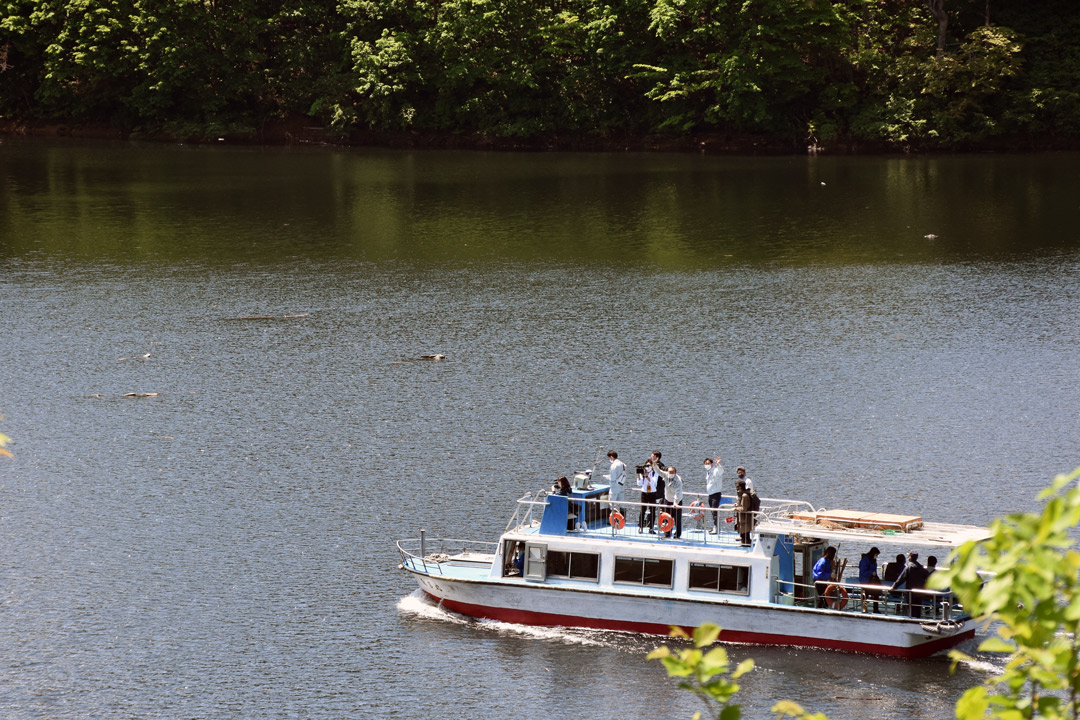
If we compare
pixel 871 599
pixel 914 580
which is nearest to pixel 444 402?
pixel 871 599

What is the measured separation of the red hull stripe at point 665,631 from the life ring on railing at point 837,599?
879 millimetres

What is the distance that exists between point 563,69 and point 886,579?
89.3m

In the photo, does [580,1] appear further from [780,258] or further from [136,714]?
[136,714]

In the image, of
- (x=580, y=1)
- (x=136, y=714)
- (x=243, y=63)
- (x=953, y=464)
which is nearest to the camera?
(x=136, y=714)

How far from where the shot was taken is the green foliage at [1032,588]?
6961mm

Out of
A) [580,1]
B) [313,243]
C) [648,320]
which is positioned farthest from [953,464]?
[580,1]

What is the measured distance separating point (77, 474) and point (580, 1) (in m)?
85.1

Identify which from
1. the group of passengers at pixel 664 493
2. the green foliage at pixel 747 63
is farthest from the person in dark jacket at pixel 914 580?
the green foliage at pixel 747 63

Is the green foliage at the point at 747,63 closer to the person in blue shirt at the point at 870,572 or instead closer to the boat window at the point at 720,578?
the person in blue shirt at the point at 870,572

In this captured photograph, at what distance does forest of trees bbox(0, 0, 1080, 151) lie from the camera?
102875mm

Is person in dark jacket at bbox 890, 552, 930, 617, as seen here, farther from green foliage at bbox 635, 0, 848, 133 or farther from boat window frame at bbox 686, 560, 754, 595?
green foliage at bbox 635, 0, 848, 133

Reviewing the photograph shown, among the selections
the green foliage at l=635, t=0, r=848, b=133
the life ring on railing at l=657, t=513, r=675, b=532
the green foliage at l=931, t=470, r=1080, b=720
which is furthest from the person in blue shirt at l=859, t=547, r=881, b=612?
the green foliage at l=635, t=0, r=848, b=133

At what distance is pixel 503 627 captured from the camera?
1203 inches

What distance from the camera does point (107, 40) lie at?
122 m
